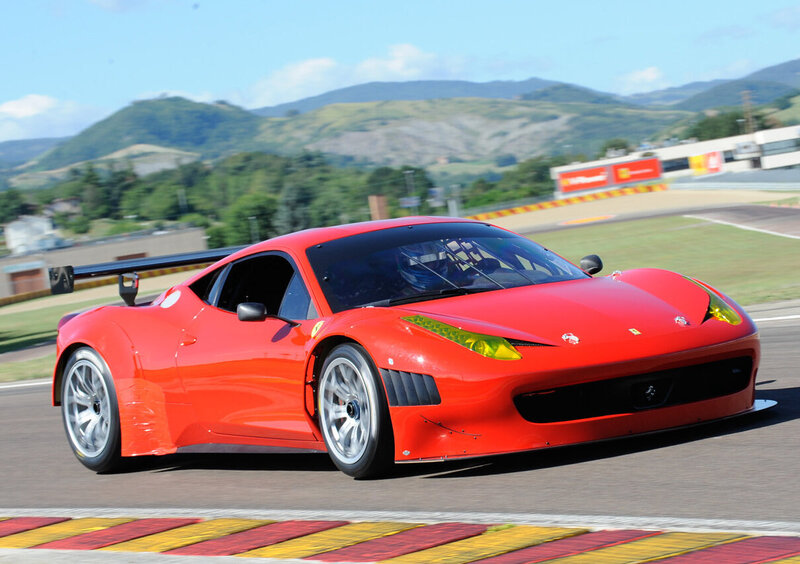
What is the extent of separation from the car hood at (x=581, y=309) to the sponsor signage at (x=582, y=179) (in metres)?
83.5

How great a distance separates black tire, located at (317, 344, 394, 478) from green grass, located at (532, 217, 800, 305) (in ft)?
27.8

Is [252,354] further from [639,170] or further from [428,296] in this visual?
[639,170]

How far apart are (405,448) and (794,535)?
1.85 metres

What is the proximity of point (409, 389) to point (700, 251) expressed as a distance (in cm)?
2299

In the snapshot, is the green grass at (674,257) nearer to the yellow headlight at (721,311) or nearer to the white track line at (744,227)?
the white track line at (744,227)

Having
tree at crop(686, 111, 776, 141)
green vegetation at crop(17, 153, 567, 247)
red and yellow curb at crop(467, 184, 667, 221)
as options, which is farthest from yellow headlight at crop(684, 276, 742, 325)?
tree at crop(686, 111, 776, 141)

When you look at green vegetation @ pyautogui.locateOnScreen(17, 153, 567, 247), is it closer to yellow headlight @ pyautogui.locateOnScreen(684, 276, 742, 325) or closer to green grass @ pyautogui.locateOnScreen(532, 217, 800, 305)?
green grass @ pyautogui.locateOnScreen(532, 217, 800, 305)

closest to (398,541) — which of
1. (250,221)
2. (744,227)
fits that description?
(744,227)

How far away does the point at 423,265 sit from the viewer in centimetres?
547

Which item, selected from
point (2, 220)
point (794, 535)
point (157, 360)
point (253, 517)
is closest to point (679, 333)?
point (794, 535)

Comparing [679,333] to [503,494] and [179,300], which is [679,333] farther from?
[179,300]

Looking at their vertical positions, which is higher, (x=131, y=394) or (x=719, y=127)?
(x=131, y=394)

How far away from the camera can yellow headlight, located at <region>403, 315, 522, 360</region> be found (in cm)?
441

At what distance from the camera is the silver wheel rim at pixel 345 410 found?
4.63 metres
